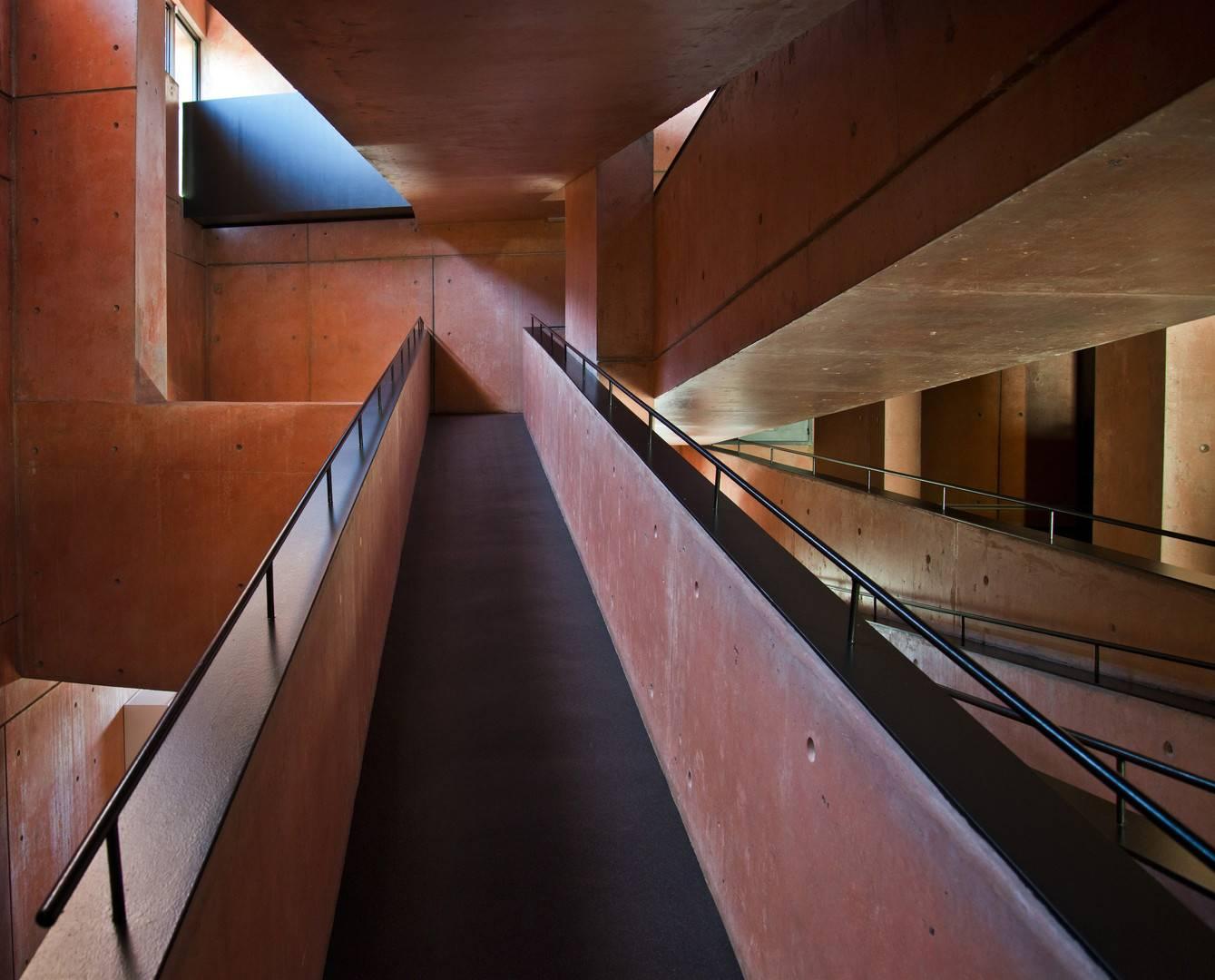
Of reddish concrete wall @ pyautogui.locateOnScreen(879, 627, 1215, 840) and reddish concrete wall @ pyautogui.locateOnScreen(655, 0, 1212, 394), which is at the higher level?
→ reddish concrete wall @ pyautogui.locateOnScreen(655, 0, 1212, 394)

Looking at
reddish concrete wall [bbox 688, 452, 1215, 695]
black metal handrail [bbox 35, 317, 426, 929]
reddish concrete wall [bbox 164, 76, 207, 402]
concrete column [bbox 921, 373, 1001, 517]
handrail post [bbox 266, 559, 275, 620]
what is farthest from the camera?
reddish concrete wall [bbox 164, 76, 207, 402]

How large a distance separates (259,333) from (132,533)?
7.36m

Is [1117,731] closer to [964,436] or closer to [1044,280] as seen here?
[1044,280]

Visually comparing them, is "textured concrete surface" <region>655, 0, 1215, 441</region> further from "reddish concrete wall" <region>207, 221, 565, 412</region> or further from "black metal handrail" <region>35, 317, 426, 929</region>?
"reddish concrete wall" <region>207, 221, 565, 412</region>

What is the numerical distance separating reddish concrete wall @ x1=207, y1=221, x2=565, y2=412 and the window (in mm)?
1552

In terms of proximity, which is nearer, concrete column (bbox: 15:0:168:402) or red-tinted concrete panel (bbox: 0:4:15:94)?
red-tinted concrete panel (bbox: 0:4:15:94)

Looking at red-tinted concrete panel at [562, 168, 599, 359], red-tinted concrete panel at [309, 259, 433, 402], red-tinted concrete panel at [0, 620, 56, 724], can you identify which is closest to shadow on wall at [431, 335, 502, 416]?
red-tinted concrete panel at [309, 259, 433, 402]

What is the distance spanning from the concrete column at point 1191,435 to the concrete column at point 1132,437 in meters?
0.36

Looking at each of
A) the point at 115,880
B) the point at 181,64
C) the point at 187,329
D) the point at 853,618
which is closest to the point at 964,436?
the point at 853,618

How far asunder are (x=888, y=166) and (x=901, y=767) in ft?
10.9

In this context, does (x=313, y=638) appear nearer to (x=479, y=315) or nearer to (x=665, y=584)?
(x=665, y=584)

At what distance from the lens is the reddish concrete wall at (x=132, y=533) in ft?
30.5

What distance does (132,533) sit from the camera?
9.36 metres

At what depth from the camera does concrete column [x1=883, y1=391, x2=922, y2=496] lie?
43.3 feet
